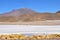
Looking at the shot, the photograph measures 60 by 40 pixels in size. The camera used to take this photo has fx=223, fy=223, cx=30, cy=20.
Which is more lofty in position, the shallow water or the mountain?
the mountain

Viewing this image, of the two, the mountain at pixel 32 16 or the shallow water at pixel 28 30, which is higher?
the mountain at pixel 32 16

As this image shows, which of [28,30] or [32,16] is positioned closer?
[28,30]

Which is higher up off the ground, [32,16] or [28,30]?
[32,16]

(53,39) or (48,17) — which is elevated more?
(48,17)

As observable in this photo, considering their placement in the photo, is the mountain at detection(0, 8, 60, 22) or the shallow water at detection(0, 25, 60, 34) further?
the mountain at detection(0, 8, 60, 22)

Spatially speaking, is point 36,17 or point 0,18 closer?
point 0,18

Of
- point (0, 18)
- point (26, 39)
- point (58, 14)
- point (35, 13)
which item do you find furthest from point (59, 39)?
point (35, 13)

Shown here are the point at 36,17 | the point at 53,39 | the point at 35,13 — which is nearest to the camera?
the point at 53,39

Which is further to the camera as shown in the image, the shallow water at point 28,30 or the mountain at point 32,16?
the mountain at point 32,16

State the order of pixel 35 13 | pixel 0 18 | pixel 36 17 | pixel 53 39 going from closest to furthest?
pixel 53 39 < pixel 0 18 < pixel 36 17 < pixel 35 13

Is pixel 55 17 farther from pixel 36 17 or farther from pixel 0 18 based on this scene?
pixel 0 18
